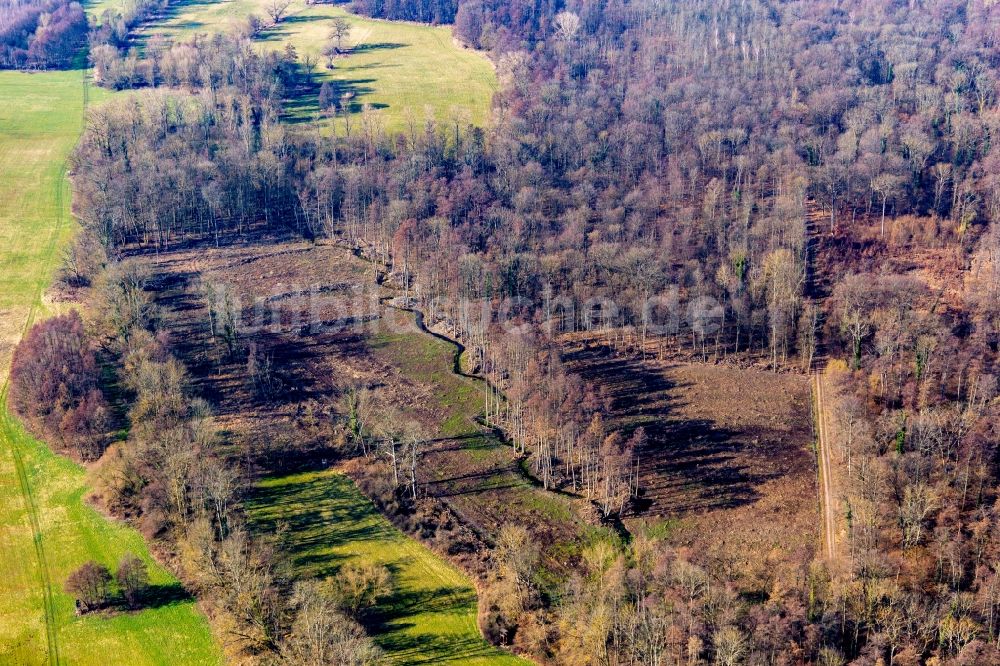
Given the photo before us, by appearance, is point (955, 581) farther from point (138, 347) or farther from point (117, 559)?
point (138, 347)

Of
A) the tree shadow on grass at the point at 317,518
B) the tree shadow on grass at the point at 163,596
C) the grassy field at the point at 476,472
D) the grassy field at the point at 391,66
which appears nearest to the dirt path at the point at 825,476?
the grassy field at the point at 476,472

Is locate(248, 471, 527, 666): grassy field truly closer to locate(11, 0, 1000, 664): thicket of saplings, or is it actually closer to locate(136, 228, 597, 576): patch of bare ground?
locate(136, 228, 597, 576): patch of bare ground

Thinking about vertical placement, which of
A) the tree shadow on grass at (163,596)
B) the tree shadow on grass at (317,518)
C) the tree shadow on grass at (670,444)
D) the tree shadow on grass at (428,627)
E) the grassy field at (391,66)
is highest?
the grassy field at (391,66)

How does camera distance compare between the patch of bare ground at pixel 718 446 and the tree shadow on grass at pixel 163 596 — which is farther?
the patch of bare ground at pixel 718 446

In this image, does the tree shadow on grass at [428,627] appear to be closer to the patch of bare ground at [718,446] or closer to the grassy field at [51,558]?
the grassy field at [51,558]

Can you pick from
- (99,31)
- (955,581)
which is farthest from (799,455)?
(99,31)

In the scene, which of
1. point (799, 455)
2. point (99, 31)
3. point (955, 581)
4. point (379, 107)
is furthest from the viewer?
point (99, 31)

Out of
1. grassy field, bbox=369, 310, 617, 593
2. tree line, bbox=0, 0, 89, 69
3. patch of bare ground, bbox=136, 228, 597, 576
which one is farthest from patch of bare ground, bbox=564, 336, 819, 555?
tree line, bbox=0, 0, 89, 69
